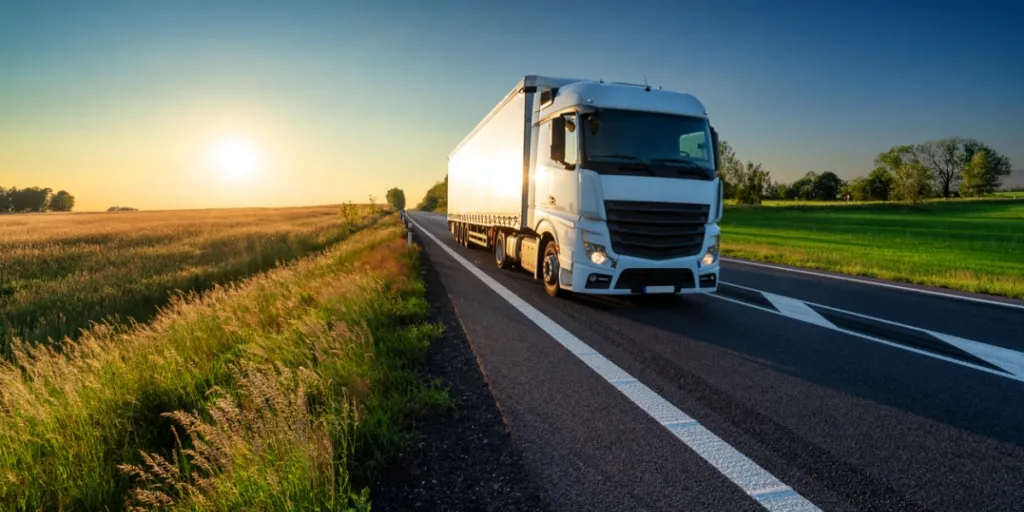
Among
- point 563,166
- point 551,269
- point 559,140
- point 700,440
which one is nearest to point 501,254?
point 551,269

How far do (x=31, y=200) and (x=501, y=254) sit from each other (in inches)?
6110

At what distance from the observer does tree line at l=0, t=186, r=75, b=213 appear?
111 m

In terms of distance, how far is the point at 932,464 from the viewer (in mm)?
2734

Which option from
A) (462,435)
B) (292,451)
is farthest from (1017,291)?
(292,451)

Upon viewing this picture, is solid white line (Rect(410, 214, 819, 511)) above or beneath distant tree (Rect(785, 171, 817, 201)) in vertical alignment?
beneath

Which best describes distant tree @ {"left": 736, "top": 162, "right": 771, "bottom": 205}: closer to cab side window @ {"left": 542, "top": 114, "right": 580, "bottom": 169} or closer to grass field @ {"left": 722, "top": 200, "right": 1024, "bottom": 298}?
grass field @ {"left": 722, "top": 200, "right": 1024, "bottom": 298}

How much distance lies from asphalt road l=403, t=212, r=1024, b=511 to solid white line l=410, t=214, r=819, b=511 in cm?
1

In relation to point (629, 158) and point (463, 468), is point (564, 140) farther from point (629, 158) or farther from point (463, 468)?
point (463, 468)

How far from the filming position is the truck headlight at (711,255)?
701 centimetres

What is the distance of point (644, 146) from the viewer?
6.94 meters

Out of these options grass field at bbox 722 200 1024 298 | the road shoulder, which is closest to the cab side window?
the road shoulder

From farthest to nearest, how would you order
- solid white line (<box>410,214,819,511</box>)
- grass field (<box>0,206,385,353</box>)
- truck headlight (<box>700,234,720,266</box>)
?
grass field (<box>0,206,385,353</box>)
truck headlight (<box>700,234,720,266</box>)
solid white line (<box>410,214,819,511</box>)

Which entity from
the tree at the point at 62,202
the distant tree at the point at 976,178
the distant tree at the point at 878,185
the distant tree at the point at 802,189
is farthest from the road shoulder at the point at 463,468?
the tree at the point at 62,202

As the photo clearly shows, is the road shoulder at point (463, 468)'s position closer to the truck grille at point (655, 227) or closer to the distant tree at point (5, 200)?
the truck grille at point (655, 227)
